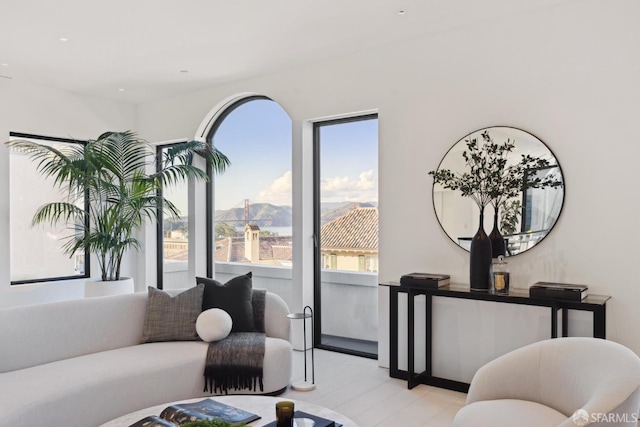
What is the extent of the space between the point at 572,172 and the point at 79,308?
333cm

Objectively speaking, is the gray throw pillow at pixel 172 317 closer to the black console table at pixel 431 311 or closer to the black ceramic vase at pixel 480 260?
the black console table at pixel 431 311

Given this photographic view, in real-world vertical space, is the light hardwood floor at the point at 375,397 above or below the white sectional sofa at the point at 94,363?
below

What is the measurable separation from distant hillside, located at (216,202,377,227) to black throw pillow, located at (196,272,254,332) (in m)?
1.32

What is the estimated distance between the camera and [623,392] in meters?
1.73

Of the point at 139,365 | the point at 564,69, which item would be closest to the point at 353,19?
the point at 564,69

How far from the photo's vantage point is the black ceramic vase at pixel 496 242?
343cm

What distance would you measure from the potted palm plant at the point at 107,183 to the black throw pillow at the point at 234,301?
6.01 ft

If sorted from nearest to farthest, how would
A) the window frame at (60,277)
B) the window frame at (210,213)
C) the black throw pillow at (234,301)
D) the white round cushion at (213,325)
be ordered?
the white round cushion at (213,325) < the black throw pillow at (234,301) < the window frame at (60,277) < the window frame at (210,213)

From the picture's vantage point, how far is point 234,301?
3.60m

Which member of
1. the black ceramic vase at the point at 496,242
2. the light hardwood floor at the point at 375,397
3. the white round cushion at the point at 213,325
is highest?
the black ceramic vase at the point at 496,242

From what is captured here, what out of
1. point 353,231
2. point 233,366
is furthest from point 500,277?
point 233,366

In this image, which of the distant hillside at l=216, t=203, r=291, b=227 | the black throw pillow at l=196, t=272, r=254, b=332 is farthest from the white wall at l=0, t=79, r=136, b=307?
the black throw pillow at l=196, t=272, r=254, b=332

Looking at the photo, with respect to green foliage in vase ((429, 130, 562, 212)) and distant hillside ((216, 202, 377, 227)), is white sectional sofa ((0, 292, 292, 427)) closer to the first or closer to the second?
distant hillside ((216, 202, 377, 227))

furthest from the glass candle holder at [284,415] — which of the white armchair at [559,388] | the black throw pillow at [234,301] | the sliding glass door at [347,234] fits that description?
the sliding glass door at [347,234]
